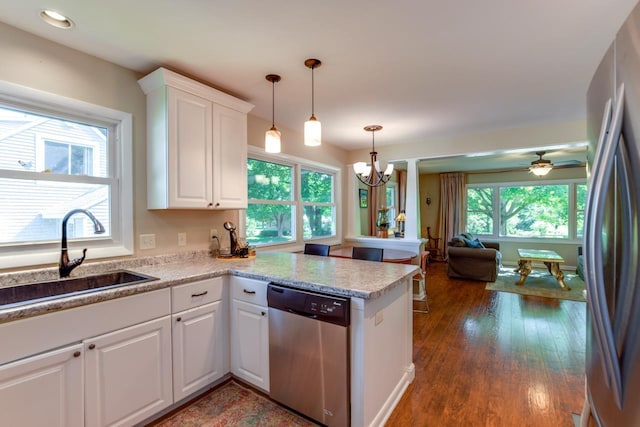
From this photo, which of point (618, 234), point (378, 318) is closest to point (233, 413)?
point (378, 318)

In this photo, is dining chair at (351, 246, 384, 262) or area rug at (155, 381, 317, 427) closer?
area rug at (155, 381, 317, 427)

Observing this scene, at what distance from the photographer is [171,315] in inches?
72.0

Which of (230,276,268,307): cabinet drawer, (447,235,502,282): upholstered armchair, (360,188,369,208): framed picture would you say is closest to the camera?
(230,276,268,307): cabinet drawer

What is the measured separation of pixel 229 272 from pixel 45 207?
124 centimetres

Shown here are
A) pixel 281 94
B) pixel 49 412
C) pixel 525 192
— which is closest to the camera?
pixel 49 412

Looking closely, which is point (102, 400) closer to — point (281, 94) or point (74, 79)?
point (74, 79)

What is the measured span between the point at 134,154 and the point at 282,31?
4.72 feet

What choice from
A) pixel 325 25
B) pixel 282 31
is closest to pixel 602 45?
pixel 325 25

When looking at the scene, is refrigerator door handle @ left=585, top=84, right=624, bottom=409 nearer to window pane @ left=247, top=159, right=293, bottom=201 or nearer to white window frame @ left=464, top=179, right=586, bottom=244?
window pane @ left=247, top=159, right=293, bottom=201

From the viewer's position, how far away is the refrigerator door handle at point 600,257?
2.20ft

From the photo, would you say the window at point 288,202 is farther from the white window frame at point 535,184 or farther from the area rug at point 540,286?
the white window frame at point 535,184

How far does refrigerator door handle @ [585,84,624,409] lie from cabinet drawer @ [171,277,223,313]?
197 cm

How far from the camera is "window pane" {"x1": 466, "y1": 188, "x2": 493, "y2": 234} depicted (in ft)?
24.6

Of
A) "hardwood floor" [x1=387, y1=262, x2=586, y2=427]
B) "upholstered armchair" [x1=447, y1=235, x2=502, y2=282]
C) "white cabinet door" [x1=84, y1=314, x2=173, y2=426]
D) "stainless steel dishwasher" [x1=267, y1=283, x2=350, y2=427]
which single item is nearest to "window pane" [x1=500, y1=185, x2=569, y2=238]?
"upholstered armchair" [x1=447, y1=235, x2=502, y2=282]
